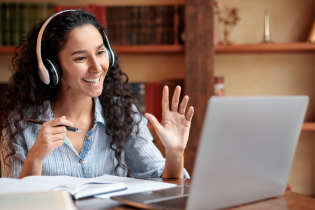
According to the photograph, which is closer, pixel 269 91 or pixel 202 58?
pixel 202 58

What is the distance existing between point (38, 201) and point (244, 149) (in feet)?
1.27

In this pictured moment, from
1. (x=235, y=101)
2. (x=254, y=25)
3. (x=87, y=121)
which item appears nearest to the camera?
(x=235, y=101)

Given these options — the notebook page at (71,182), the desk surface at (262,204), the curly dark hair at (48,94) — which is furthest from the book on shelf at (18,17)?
the desk surface at (262,204)

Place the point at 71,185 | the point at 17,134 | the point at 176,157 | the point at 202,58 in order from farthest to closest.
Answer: the point at 202,58 < the point at 17,134 < the point at 176,157 < the point at 71,185

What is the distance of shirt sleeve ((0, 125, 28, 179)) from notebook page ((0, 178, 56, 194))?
47 centimetres

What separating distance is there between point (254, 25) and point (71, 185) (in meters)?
1.97

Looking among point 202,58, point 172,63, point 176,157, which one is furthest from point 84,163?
point 172,63

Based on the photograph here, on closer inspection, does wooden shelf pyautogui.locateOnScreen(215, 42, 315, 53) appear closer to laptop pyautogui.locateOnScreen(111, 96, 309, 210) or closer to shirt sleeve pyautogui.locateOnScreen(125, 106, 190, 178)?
shirt sleeve pyautogui.locateOnScreen(125, 106, 190, 178)

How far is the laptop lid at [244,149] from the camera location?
0.59 m

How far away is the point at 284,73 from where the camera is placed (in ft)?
7.88

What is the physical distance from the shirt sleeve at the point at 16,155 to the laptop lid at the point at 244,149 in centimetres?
87

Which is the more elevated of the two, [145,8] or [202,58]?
[145,8]

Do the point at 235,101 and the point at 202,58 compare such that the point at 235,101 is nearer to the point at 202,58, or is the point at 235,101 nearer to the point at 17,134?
the point at 17,134

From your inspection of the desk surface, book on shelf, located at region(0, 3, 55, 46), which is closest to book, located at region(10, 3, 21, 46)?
book on shelf, located at region(0, 3, 55, 46)
